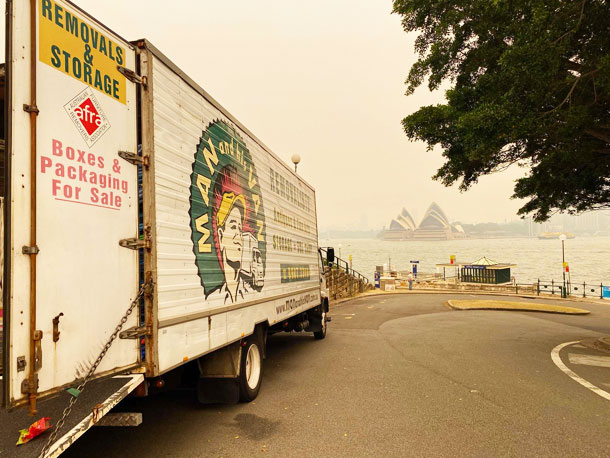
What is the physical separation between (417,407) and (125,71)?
17.0 ft

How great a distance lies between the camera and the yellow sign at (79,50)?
274 centimetres

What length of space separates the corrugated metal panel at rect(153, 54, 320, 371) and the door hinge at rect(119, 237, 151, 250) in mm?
86

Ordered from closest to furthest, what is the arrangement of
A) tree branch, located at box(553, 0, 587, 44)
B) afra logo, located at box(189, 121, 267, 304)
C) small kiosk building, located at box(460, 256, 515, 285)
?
afra logo, located at box(189, 121, 267, 304) → tree branch, located at box(553, 0, 587, 44) → small kiosk building, located at box(460, 256, 515, 285)

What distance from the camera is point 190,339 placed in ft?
12.7

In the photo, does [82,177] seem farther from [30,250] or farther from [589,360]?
[589,360]

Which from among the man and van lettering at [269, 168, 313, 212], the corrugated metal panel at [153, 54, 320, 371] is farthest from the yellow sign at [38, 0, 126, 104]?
the man and van lettering at [269, 168, 313, 212]

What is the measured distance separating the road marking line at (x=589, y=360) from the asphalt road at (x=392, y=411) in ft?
0.28

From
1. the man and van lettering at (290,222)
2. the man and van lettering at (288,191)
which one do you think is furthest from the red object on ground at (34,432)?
the man and van lettering at (288,191)

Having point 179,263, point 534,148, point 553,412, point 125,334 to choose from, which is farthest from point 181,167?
point 534,148

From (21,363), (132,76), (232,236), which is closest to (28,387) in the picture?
(21,363)

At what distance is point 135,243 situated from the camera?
3.32 metres

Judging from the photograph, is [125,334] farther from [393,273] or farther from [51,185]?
[393,273]

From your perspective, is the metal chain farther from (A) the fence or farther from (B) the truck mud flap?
(A) the fence

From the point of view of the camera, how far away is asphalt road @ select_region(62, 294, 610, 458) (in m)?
4.08
